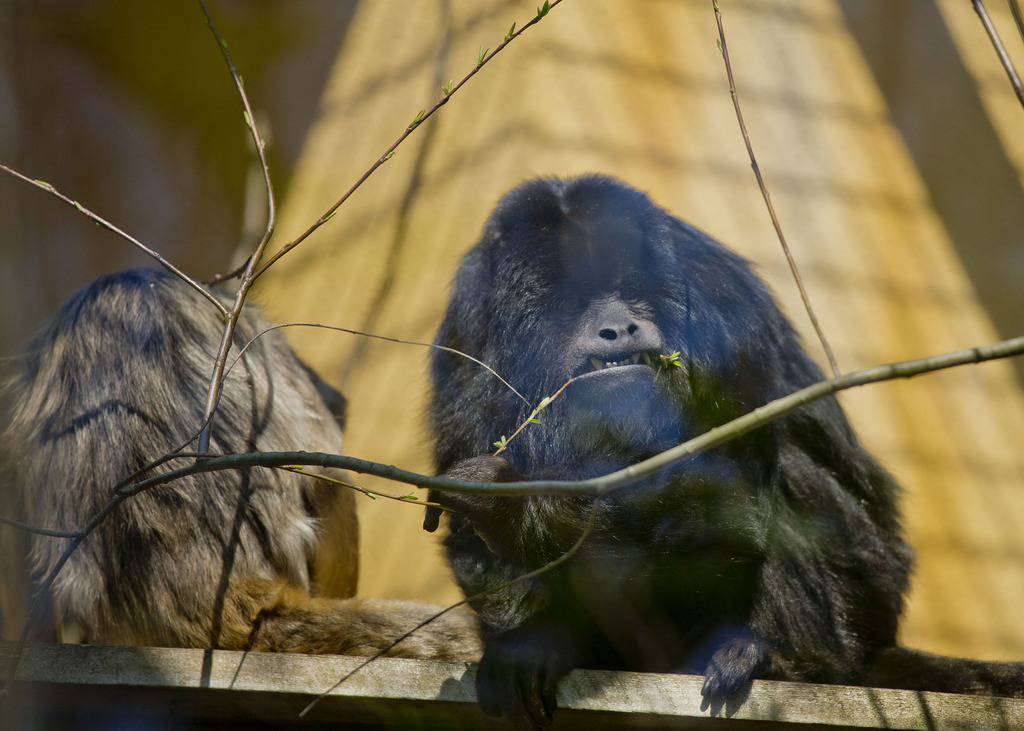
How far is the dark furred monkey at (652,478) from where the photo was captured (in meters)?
2.26

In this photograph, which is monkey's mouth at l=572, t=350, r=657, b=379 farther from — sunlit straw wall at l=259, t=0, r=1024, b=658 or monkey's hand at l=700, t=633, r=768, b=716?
sunlit straw wall at l=259, t=0, r=1024, b=658

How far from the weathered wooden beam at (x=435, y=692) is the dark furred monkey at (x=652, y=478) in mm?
57

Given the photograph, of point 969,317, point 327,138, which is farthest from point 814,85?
point 327,138

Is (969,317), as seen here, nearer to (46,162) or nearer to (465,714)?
(465,714)

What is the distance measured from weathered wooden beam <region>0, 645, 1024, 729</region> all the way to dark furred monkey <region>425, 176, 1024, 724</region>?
0.19ft

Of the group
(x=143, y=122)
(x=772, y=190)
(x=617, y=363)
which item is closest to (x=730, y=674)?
(x=617, y=363)

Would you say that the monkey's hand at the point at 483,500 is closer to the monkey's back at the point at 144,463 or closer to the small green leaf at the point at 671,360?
the small green leaf at the point at 671,360

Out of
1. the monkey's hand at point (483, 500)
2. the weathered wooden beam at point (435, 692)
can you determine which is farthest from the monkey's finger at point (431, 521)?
the weathered wooden beam at point (435, 692)

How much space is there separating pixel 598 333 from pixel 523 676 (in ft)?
2.33

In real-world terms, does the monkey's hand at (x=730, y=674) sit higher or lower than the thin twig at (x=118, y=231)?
lower

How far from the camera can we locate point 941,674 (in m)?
2.45

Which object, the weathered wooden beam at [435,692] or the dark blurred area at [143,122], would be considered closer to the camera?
the weathered wooden beam at [435,692]

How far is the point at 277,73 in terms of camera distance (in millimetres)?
3961

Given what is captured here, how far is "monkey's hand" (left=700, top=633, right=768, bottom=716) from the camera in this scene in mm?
2096
